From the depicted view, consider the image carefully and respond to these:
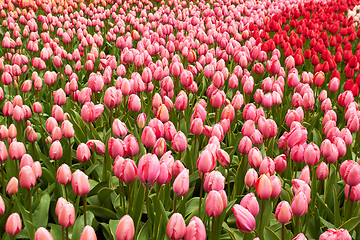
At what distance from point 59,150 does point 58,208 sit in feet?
2.11

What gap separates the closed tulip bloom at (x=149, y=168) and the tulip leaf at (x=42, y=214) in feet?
2.53

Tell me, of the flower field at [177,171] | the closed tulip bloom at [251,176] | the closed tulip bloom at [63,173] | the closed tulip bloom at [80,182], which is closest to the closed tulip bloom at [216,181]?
the flower field at [177,171]

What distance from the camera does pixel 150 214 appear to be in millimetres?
2186

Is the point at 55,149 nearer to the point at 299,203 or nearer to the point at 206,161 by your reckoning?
the point at 206,161

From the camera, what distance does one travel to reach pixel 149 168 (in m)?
1.81

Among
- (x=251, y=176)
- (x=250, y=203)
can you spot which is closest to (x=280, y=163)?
(x=251, y=176)

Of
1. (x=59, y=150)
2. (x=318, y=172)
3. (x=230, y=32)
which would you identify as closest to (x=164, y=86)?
(x=59, y=150)

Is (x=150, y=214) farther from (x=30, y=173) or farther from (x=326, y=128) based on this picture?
(x=326, y=128)

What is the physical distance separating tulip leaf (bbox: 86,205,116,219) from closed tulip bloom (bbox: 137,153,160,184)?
67 centimetres

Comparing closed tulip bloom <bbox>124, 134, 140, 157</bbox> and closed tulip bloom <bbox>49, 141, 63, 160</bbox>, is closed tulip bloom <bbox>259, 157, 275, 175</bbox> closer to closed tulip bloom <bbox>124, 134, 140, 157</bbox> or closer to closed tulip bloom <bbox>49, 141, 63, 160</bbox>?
closed tulip bloom <bbox>124, 134, 140, 157</bbox>

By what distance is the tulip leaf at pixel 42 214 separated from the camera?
229cm

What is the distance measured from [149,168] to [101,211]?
77 centimetres

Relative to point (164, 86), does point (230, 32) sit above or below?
above

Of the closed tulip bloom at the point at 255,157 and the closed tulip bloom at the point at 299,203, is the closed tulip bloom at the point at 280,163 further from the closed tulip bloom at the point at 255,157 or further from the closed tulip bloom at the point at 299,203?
the closed tulip bloom at the point at 299,203
